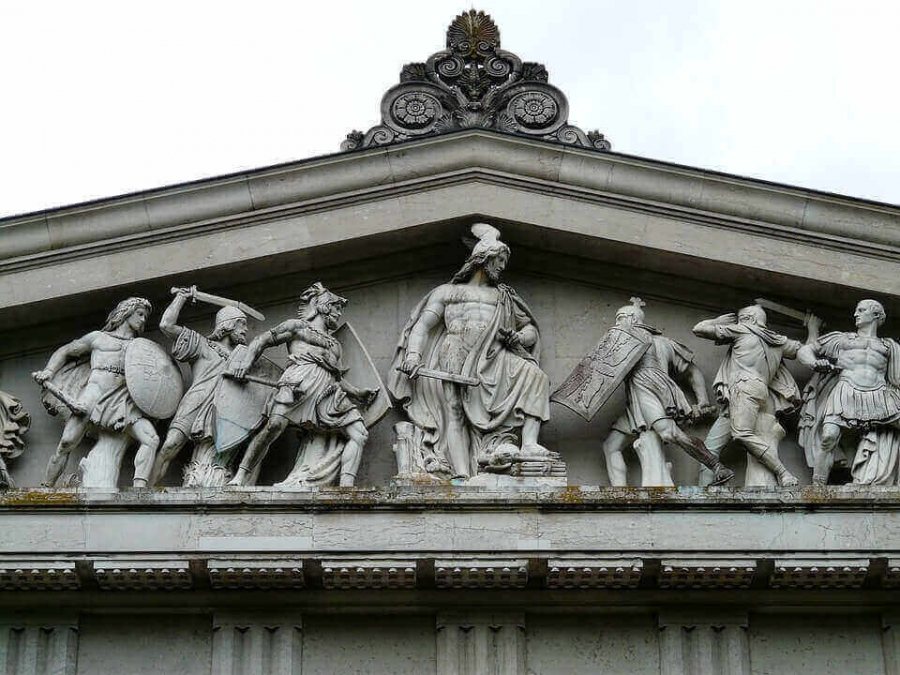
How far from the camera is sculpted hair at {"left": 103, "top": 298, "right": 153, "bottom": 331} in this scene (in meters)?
22.0

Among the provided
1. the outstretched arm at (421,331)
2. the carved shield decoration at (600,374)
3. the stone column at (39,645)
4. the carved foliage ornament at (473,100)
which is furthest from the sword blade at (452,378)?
the stone column at (39,645)

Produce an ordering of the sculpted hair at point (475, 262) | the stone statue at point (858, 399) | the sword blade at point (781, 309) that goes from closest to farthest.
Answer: the stone statue at point (858, 399)
the sculpted hair at point (475, 262)
the sword blade at point (781, 309)

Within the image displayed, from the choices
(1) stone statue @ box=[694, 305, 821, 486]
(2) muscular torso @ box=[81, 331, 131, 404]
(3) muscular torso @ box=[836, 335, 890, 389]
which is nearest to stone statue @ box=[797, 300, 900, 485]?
(3) muscular torso @ box=[836, 335, 890, 389]

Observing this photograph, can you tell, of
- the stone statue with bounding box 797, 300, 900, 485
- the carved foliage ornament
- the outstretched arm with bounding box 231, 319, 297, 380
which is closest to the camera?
the stone statue with bounding box 797, 300, 900, 485

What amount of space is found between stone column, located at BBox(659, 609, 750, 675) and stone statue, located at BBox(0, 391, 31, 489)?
6112 mm

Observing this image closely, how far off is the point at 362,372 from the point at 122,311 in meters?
2.34

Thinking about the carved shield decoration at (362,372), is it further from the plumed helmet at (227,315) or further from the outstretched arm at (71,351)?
the outstretched arm at (71,351)

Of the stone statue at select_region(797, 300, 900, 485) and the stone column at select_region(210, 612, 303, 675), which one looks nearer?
the stone column at select_region(210, 612, 303, 675)

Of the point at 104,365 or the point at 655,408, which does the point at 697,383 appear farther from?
the point at 104,365

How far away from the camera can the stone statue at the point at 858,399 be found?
21.1 m

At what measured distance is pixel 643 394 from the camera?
21.6 meters

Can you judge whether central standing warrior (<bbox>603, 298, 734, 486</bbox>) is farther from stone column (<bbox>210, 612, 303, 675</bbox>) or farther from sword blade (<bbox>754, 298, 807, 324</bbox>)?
stone column (<bbox>210, 612, 303, 675</bbox>)

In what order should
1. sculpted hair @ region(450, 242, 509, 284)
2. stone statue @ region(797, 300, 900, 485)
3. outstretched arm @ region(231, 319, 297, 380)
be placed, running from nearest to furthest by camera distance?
1. stone statue @ region(797, 300, 900, 485)
2. outstretched arm @ region(231, 319, 297, 380)
3. sculpted hair @ region(450, 242, 509, 284)

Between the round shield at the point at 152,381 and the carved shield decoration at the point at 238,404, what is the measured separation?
46cm
